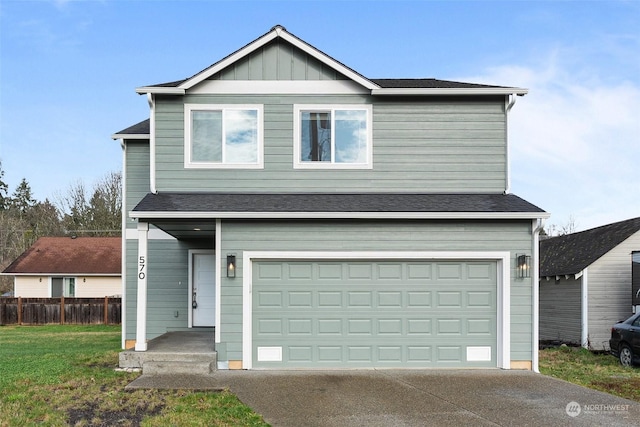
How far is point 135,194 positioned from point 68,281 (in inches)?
650

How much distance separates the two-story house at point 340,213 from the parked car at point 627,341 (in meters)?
3.30

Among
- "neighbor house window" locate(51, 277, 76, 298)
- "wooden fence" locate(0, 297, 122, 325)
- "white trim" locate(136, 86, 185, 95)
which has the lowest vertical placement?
"wooden fence" locate(0, 297, 122, 325)

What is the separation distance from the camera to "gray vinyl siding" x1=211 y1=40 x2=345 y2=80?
11023 mm

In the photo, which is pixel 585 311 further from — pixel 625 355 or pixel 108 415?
pixel 108 415

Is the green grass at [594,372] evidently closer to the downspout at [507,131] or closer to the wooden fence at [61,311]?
the downspout at [507,131]

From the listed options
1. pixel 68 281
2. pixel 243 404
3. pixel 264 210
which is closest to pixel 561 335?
pixel 264 210

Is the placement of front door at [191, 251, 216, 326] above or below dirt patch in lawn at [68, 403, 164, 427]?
above

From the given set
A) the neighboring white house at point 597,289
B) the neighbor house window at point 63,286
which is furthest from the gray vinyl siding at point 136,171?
the neighbor house window at point 63,286

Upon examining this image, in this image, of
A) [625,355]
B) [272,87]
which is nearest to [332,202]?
[272,87]

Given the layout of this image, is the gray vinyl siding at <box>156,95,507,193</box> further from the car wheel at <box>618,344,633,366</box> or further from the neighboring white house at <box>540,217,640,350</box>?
the neighboring white house at <box>540,217,640,350</box>

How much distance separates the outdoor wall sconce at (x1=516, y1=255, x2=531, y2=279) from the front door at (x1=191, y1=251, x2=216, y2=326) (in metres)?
6.85

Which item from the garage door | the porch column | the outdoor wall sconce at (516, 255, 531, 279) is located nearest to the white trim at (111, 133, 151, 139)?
the porch column

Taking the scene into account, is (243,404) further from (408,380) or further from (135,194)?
(135,194)

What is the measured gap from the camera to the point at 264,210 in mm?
9664
